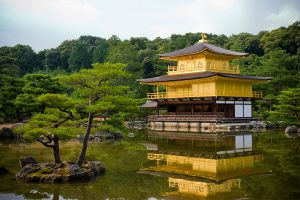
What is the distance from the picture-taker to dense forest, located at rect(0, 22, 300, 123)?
117 ft

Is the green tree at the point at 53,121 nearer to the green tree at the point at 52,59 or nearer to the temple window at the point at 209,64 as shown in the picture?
the temple window at the point at 209,64

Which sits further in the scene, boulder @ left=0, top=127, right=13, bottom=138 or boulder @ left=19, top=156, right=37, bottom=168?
boulder @ left=0, top=127, right=13, bottom=138

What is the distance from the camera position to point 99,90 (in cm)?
1480

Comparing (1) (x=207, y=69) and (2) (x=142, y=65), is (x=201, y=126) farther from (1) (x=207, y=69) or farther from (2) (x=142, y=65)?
(2) (x=142, y=65)

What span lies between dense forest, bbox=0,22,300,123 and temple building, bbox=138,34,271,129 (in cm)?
306

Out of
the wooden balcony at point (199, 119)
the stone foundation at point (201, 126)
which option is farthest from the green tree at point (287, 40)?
the stone foundation at point (201, 126)

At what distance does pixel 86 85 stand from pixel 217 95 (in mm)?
24709

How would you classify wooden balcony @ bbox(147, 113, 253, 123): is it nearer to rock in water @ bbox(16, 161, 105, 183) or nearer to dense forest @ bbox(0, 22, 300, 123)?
dense forest @ bbox(0, 22, 300, 123)

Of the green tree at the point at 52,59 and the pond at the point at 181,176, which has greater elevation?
the green tree at the point at 52,59

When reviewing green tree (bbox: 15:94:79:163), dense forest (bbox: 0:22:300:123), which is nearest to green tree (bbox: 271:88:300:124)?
dense forest (bbox: 0:22:300:123)

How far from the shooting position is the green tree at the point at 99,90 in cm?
1439

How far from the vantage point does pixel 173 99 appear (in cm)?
4228

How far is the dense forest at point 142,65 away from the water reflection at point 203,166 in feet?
21.6

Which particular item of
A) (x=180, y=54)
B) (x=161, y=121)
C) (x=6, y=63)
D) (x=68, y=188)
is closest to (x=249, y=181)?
(x=68, y=188)
